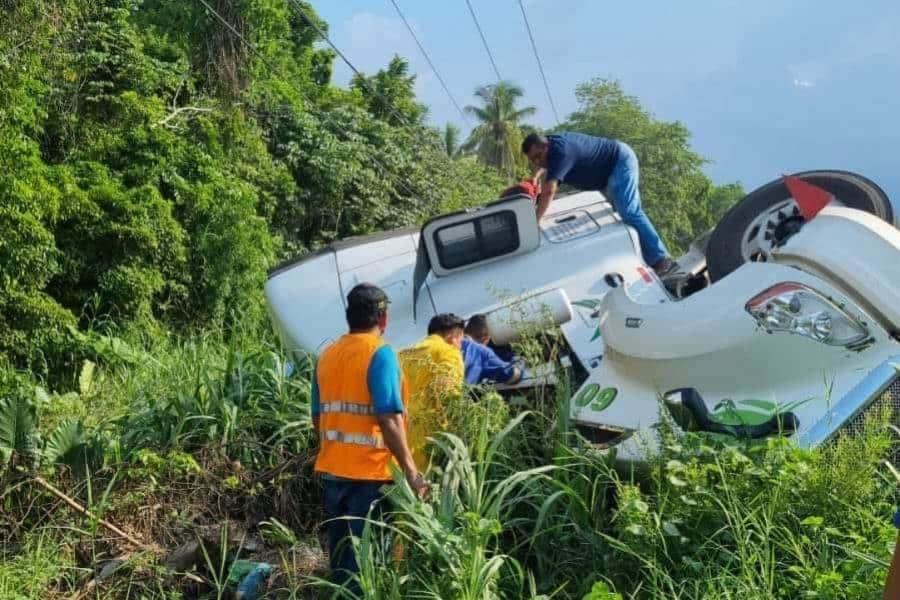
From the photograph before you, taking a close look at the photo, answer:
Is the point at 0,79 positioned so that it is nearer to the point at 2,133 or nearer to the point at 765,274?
the point at 2,133

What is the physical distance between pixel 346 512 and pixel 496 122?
4501cm

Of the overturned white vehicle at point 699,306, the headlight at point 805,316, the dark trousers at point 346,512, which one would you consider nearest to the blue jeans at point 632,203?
the overturned white vehicle at point 699,306

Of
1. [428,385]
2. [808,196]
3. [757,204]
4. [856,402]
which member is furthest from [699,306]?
[757,204]

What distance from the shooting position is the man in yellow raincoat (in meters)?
4.10

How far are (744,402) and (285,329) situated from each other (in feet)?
10.8

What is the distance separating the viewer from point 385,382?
12.5ft

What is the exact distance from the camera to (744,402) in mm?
4062

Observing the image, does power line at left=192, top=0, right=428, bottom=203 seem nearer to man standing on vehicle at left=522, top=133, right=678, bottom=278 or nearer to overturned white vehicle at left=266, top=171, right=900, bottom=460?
man standing on vehicle at left=522, top=133, right=678, bottom=278

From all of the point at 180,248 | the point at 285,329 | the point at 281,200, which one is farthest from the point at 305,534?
the point at 281,200

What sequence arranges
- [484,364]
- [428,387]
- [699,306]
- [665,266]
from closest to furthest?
1. [428,387]
2. [699,306]
3. [484,364]
4. [665,266]

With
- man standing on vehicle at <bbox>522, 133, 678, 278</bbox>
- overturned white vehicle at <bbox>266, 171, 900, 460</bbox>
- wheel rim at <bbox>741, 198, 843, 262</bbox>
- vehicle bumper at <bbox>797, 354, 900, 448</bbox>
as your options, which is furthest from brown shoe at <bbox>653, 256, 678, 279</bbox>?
vehicle bumper at <bbox>797, 354, 900, 448</bbox>

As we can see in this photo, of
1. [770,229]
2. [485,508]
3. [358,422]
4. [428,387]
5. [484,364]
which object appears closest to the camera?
[485,508]

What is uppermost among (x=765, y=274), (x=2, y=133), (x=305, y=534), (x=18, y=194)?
(x=2, y=133)

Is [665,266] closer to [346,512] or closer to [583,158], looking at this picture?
[583,158]
